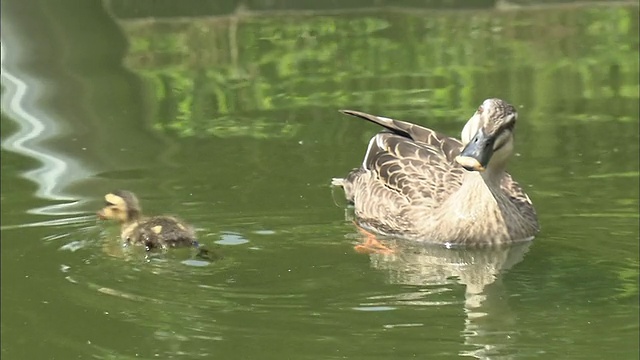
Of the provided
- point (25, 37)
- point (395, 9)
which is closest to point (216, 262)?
point (25, 37)

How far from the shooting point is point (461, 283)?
18.0ft

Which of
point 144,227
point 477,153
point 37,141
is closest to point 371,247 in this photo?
point 477,153

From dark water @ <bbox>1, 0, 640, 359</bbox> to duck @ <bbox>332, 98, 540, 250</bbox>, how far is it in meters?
0.11

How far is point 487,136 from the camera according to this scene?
5680mm

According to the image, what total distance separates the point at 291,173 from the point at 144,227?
1257 millimetres

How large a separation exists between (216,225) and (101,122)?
2.06m

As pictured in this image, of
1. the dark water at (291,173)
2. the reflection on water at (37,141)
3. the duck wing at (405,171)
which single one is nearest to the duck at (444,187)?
the duck wing at (405,171)

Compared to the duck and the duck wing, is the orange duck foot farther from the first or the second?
the duck wing

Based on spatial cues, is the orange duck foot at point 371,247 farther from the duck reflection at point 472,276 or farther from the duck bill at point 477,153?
the duck bill at point 477,153

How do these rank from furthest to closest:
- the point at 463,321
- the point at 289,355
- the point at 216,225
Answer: the point at 216,225 → the point at 463,321 → the point at 289,355

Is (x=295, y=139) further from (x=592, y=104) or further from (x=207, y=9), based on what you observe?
(x=207, y=9)

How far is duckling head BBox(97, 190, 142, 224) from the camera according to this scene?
6.05 m

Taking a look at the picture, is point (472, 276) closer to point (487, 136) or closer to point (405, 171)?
point (487, 136)

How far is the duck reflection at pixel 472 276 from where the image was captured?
4816mm
